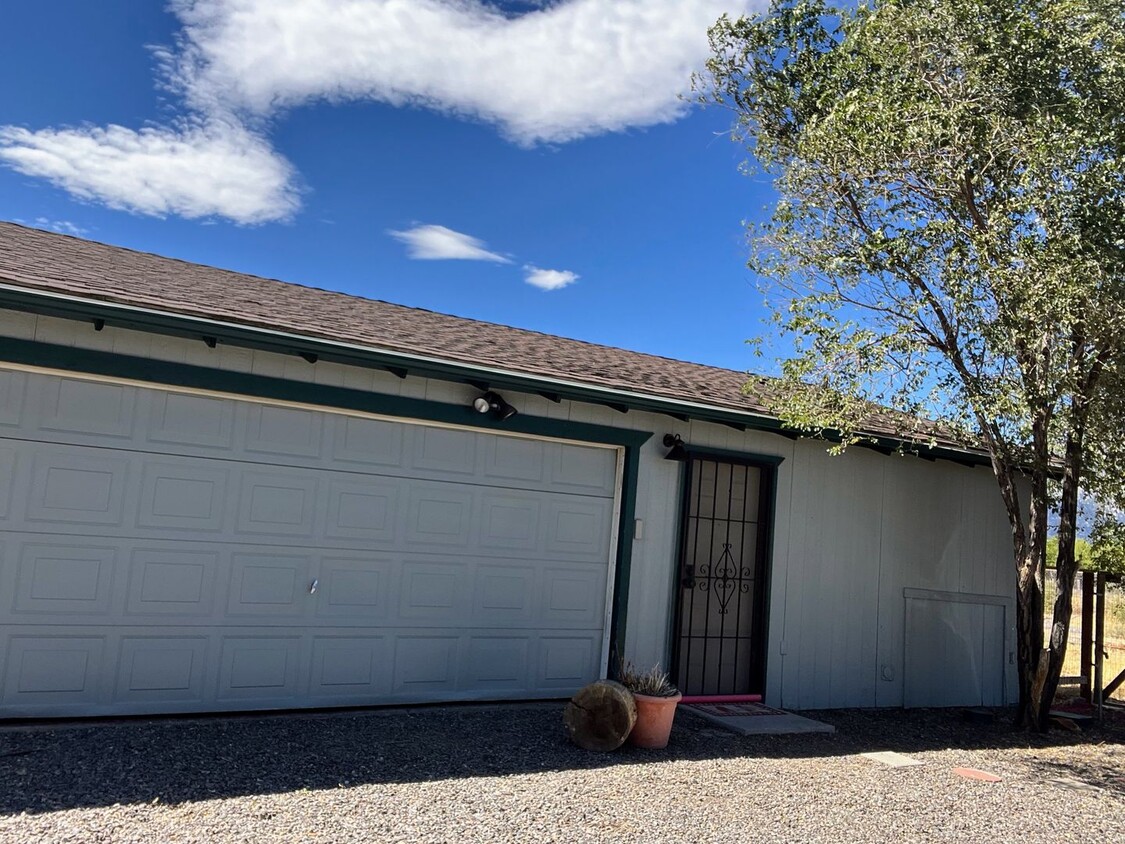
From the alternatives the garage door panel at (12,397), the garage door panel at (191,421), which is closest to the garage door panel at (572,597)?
the garage door panel at (191,421)

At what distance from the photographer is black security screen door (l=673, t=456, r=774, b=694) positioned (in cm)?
827

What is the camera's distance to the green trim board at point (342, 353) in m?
5.39

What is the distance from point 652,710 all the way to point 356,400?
307 centimetres

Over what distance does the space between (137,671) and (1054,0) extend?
8348 millimetres

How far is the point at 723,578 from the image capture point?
850 cm

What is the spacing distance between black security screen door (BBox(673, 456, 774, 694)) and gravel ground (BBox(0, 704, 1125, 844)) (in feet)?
4.46

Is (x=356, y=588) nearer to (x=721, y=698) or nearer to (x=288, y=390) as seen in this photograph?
(x=288, y=390)

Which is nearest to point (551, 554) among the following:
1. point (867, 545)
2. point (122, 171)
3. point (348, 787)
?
point (348, 787)

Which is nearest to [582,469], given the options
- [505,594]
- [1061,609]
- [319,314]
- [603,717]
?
[505,594]

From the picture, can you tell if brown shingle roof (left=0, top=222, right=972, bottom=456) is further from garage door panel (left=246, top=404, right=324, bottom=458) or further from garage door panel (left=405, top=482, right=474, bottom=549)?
garage door panel (left=405, top=482, right=474, bottom=549)

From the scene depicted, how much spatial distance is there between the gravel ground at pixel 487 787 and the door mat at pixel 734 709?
755 millimetres

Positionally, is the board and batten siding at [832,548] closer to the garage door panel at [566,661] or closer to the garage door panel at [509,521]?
the garage door panel at [566,661]

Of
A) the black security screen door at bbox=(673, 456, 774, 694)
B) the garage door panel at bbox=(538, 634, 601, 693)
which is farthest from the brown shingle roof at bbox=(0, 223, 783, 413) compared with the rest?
the garage door panel at bbox=(538, 634, 601, 693)

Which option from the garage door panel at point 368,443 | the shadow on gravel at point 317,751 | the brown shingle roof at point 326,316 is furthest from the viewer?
the garage door panel at point 368,443
